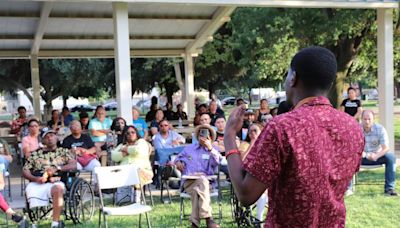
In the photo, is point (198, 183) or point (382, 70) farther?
point (382, 70)

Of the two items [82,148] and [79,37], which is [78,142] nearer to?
[82,148]

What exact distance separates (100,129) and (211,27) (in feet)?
15.0

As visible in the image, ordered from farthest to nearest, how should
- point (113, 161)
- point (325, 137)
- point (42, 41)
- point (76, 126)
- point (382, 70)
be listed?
point (42, 41), point (382, 70), point (76, 126), point (113, 161), point (325, 137)

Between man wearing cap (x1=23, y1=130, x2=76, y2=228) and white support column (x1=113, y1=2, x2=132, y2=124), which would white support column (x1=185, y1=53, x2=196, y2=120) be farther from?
man wearing cap (x1=23, y1=130, x2=76, y2=228)

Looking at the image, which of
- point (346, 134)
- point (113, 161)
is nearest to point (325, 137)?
point (346, 134)

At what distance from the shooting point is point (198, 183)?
6020 mm

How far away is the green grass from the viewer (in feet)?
19.7

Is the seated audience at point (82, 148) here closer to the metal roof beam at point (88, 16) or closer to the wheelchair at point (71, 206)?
the wheelchair at point (71, 206)

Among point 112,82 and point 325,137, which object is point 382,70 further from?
point 112,82

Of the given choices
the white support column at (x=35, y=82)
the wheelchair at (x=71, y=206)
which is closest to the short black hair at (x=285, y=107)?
the wheelchair at (x=71, y=206)

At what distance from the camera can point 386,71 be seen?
939 cm

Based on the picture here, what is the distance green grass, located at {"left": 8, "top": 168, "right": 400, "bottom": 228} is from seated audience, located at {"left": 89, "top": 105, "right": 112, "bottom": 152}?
1.71 m

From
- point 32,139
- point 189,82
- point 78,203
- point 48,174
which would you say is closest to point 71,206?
point 78,203

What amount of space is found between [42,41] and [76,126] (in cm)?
610
